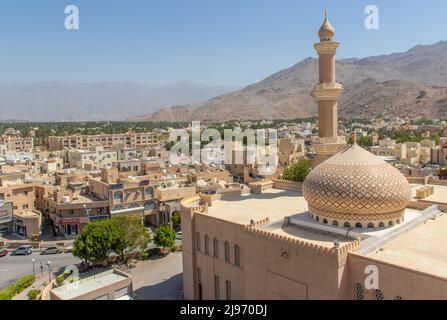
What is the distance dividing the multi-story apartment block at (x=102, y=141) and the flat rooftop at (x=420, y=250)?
66.4 m

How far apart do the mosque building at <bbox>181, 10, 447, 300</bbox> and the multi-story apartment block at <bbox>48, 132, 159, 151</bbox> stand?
6094 centimetres

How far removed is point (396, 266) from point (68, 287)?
12.2 meters

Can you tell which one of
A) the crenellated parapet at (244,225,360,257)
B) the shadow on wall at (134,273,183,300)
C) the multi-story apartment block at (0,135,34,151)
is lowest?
the shadow on wall at (134,273,183,300)

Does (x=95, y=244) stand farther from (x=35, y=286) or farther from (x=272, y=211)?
(x=272, y=211)

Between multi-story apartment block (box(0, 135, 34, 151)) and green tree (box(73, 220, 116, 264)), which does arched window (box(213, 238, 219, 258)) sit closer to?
green tree (box(73, 220, 116, 264))

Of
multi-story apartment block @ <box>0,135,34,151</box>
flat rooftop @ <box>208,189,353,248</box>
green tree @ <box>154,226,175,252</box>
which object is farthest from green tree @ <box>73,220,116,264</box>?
A: multi-story apartment block @ <box>0,135,34,151</box>

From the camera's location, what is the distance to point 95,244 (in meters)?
22.7

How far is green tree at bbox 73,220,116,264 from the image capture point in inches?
890

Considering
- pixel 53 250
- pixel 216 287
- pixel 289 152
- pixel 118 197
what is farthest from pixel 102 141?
pixel 216 287

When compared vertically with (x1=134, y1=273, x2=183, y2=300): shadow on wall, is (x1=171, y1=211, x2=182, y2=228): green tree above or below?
above

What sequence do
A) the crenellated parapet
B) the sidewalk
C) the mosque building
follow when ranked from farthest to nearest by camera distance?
1. the sidewalk
2. the crenellated parapet
3. the mosque building

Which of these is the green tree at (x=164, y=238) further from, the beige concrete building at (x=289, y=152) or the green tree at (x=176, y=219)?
the beige concrete building at (x=289, y=152)

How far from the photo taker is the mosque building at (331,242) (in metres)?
11.9

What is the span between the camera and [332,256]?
39.7 feet
